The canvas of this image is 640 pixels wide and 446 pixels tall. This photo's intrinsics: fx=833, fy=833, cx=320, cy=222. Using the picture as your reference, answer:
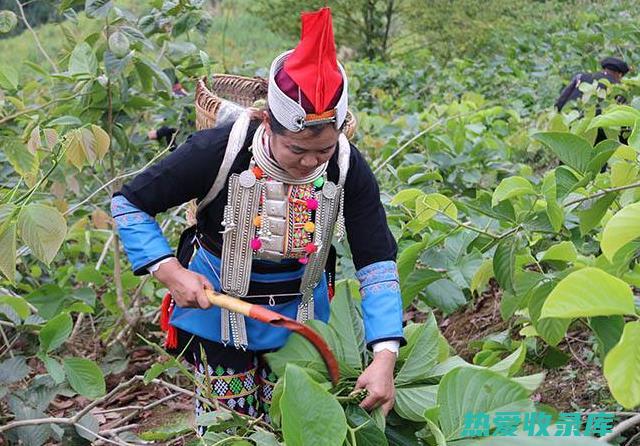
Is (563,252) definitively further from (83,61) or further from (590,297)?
(83,61)

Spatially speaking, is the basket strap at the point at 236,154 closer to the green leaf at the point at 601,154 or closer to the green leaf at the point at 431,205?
the green leaf at the point at 431,205

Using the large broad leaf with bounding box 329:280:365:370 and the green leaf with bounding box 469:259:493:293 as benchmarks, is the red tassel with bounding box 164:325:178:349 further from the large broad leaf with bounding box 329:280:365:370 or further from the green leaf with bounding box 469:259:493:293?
the green leaf with bounding box 469:259:493:293

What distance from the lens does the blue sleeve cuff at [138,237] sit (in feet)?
6.18

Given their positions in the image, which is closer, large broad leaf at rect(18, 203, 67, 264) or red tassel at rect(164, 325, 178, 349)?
large broad leaf at rect(18, 203, 67, 264)

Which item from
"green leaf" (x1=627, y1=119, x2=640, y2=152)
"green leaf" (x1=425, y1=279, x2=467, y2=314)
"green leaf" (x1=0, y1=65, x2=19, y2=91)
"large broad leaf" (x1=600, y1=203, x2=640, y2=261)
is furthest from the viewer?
"green leaf" (x1=0, y1=65, x2=19, y2=91)

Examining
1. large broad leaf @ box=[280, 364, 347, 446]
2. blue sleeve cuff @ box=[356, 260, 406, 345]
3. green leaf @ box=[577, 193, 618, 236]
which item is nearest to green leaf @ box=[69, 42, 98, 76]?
blue sleeve cuff @ box=[356, 260, 406, 345]

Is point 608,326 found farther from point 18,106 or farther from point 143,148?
point 143,148

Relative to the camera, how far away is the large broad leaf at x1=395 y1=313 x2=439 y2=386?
1731 mm

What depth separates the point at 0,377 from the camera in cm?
229

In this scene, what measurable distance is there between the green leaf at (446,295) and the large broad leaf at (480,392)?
0.94 metres

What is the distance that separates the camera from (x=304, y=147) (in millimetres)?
1730

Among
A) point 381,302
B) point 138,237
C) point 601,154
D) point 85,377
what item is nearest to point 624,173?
point 601,154

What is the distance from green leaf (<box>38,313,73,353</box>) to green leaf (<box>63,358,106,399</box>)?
2.5 inches

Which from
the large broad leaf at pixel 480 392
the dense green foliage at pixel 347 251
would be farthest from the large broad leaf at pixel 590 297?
the large broad leaf at pixel 480 392
